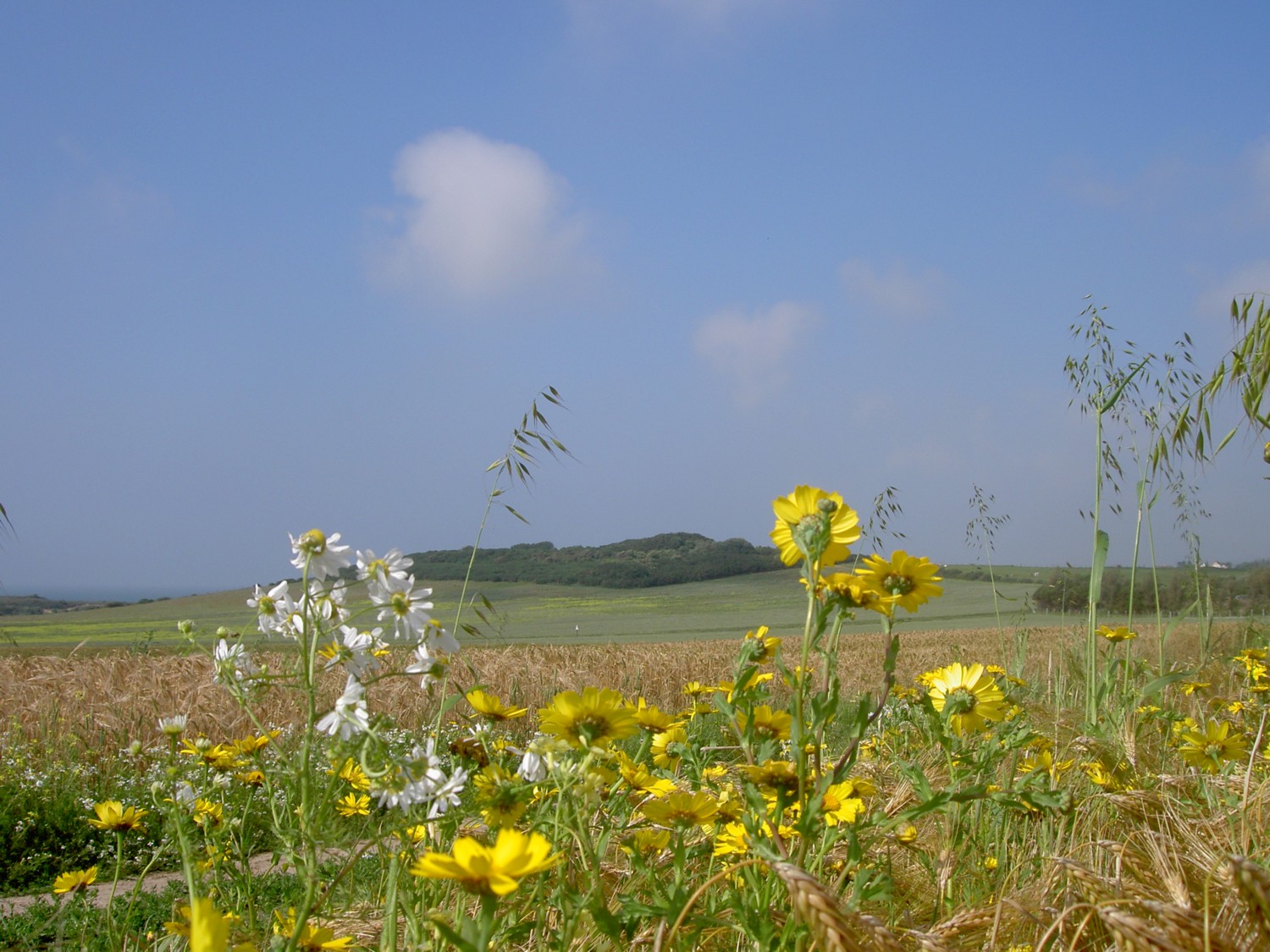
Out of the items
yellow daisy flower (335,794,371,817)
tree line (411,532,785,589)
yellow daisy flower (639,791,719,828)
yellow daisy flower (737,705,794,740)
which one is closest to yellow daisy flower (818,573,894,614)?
yellow daisy flower (737,705,794,740)

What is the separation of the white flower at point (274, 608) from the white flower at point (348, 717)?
0.90 ft

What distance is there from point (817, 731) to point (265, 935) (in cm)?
143

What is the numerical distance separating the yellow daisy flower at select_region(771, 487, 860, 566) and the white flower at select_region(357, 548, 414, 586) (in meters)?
0.61

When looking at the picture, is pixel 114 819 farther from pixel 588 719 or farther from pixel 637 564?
pixel 637 564

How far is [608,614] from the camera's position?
30.4 metres

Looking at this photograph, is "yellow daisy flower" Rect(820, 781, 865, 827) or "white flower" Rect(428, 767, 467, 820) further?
"yellow daisy flower" Rect(820, 781, 865, 827)

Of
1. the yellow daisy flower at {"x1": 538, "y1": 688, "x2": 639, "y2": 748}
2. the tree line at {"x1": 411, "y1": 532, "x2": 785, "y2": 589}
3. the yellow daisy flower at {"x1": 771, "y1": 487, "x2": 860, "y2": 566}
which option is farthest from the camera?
the tree line at {"x1": 411, "y1": 532, "x2": 785, "y2": 589}

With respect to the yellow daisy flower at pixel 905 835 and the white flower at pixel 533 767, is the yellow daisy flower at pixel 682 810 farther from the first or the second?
the yellow daisy flower at pixel 905 835

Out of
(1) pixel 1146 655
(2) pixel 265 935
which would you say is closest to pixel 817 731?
(2) pixel 265 935

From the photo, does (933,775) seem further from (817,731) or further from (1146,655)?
(1146,655)

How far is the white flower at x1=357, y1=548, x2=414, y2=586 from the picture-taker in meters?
1.45

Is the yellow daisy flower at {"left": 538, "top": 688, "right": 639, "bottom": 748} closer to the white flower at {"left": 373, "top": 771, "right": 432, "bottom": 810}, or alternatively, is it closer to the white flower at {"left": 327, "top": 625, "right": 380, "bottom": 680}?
the white flower at {"left": 373, "top": 771, "right": 432, "bottom": 810}

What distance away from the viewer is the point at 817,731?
130cm

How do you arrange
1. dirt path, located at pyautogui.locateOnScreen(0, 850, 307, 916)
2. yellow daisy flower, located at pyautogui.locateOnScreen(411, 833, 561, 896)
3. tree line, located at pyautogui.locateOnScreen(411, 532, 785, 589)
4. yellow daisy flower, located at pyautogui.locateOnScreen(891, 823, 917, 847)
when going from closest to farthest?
yellow daisy flower, located at pyautogui.locateOnScreen(411, 833, 561, 896) < yellow daisy flower, located at pyautogui.locateOnScreen(891, 823, 917, 847) < dirt path, located at pyautogui.locateOnScreen(0, 850, 307, 916) < tree line, located at pyautogui.locateOnScreen(411, 532, 785, 589)
